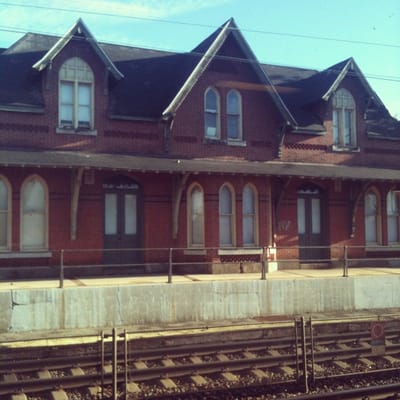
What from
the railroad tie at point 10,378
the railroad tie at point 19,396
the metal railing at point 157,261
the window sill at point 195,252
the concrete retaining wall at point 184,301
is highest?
the window sill at point 195,252

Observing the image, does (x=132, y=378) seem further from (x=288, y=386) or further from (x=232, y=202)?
(x=232, y=202)

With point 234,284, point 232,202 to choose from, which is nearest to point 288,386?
point 234,284

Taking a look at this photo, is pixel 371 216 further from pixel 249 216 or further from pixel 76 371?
pixel 76 371

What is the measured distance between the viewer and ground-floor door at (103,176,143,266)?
53.2ft

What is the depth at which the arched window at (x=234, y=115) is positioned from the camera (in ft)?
58.0

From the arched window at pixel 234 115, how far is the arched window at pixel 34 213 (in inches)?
244

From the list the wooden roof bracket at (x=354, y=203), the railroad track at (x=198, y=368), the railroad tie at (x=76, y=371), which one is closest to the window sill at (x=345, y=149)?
the wooden roof bracket at (x=354, y=203)

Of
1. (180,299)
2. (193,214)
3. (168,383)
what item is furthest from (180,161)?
(168,383)

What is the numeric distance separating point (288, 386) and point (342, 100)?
537 inches

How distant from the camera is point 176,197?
15977 millimetres

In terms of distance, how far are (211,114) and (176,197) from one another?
323cm

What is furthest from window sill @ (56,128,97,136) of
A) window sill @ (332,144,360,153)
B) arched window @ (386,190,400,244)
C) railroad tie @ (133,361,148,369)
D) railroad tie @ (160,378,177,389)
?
arched window @ (386,190,400,244)

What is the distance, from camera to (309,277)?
14680 millimetres

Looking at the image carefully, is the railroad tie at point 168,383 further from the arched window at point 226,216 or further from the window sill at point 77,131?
the window sill at point 77,131
